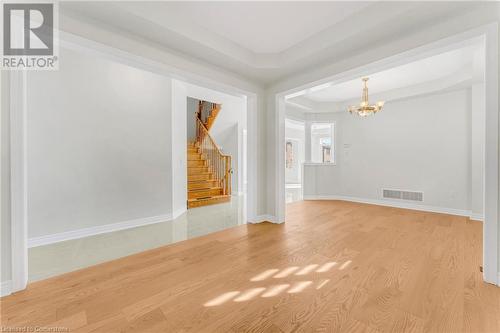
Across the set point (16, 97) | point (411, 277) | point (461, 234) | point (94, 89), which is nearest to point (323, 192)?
point (461, 234)

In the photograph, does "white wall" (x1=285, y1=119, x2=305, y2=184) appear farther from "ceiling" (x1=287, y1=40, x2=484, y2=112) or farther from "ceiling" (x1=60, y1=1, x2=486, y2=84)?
"ceiling" (x1=60, y1=1, x2=486, y2=84)

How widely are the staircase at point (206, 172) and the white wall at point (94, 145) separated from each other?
1621 mm

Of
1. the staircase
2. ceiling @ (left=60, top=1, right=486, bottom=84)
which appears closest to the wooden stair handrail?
the staircase

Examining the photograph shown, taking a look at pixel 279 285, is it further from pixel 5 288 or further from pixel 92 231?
pixel 92 231

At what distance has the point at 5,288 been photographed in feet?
5.91

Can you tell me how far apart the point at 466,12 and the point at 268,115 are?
2736 mm

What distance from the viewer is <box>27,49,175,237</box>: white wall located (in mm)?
3023

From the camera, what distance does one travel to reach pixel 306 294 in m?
1.81

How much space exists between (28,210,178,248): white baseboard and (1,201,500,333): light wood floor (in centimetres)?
131

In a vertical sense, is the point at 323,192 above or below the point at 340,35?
below

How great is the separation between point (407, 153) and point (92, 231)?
6.68 metres

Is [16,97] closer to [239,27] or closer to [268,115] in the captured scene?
[239,27]

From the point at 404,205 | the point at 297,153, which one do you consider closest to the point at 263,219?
the point at 404,205

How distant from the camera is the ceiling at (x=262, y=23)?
2088 millimetres
